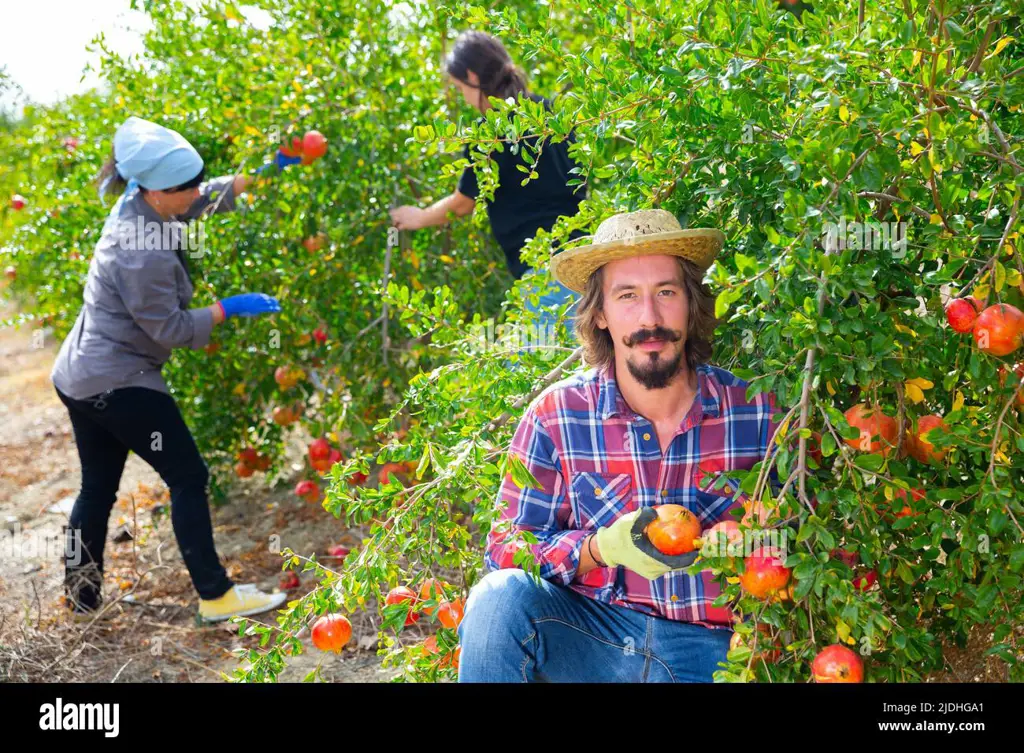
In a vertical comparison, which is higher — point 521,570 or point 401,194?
point 401,194

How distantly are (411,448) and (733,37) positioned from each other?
1227 mm

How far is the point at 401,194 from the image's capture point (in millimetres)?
4344

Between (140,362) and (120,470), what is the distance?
1.63 feet

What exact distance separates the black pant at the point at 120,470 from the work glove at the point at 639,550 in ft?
7.18

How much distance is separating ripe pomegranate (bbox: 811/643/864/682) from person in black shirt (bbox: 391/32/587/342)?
2.03 meters

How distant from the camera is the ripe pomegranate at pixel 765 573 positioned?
6.17ft

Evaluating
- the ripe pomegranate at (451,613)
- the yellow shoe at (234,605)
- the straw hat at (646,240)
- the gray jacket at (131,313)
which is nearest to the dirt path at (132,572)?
Result: the yellow shoe at (234,605)

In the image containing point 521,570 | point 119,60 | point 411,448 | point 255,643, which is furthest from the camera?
point 119,60

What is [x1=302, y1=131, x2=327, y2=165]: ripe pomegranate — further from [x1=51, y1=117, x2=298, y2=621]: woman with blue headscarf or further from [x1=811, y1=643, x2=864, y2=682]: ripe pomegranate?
[x1=811, y1=643, x2=864, y2=682]: ripe pomegranate

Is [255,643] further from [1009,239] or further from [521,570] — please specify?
[1009,239]

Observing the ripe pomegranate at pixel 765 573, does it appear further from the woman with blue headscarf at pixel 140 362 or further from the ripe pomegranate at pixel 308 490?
the ripe pomegranate at pixel 308 490

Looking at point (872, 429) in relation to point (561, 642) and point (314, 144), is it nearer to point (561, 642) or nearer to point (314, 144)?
point (561, 642)
